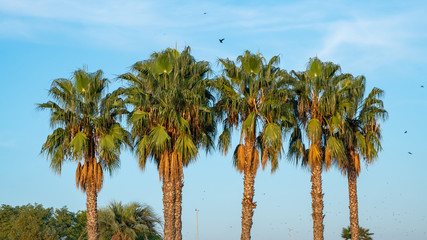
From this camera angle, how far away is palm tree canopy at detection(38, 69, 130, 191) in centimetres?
3516

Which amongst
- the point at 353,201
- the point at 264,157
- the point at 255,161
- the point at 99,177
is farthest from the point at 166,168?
the point at 353,201

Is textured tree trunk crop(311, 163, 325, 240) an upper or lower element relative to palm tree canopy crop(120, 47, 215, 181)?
lower

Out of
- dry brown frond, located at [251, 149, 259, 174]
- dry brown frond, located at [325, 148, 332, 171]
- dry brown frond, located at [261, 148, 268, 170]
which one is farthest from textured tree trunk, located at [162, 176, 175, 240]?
dry brown frond, located at [325, 148, 332, 171]

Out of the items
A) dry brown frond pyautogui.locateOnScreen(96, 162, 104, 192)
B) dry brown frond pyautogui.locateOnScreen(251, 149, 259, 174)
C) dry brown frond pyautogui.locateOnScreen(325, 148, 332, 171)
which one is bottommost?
dry brown frond pyautogui.locateOnScreen(96, 162, 104, 192)

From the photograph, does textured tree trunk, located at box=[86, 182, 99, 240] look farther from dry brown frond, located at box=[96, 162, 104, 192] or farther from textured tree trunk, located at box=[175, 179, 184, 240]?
textured tree trunk, located at box=[175, 179, 184, 240]

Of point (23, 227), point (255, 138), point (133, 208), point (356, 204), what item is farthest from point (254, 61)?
point (23, 227)

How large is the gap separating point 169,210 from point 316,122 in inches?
368

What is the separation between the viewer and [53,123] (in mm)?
35594

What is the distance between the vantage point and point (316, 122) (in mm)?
37156

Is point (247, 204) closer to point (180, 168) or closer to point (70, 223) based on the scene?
point (180, 168)

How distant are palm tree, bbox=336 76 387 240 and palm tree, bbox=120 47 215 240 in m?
8.01

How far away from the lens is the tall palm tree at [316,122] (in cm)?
3722

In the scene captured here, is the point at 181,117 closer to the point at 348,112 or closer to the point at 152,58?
the point at 152,58

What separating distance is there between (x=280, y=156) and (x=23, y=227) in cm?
3747
